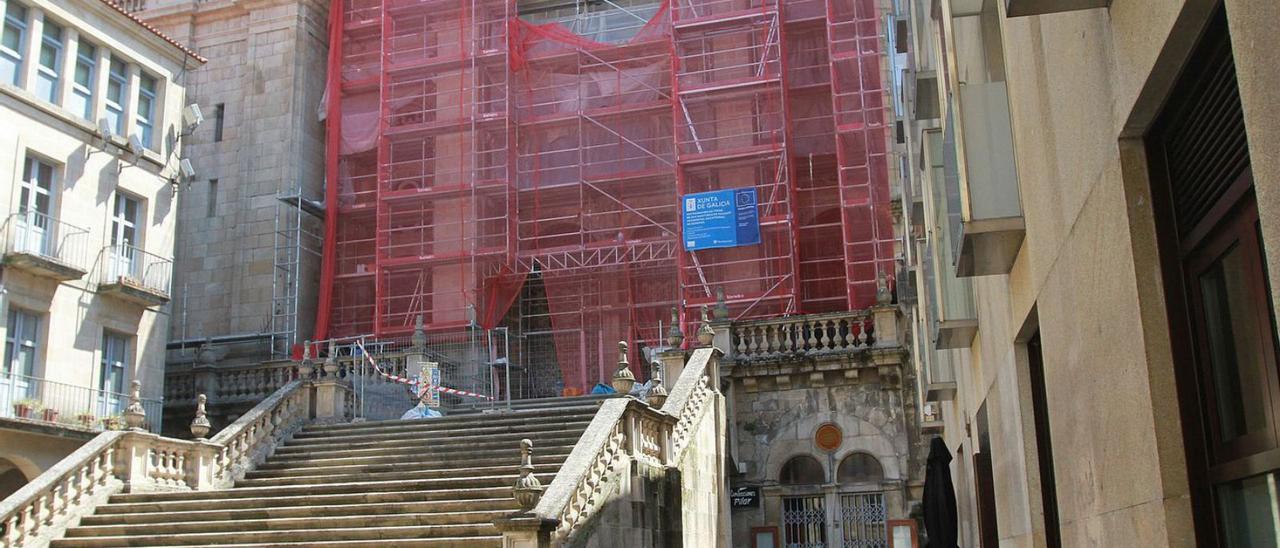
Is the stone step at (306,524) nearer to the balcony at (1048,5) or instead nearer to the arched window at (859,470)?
the arched window at (859,470)

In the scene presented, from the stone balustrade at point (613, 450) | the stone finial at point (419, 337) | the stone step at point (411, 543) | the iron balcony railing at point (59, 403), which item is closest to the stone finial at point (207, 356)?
the iron balcony railing at point (59, 403)

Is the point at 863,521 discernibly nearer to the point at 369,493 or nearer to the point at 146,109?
the point at 369,493

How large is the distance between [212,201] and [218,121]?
2223mm

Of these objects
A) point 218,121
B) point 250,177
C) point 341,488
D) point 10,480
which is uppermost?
point 218,121

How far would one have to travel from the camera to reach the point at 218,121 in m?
32.0

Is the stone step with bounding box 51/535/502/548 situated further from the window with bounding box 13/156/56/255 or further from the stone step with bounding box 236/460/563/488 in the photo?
the window with bounding box 13/156/56/255

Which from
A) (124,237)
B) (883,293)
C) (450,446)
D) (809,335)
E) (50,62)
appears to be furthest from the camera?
(124,237)

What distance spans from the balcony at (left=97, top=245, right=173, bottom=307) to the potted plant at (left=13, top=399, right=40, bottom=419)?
311 cm

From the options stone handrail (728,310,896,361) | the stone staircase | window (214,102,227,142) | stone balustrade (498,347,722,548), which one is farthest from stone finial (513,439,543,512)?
window (214,102,227,142)

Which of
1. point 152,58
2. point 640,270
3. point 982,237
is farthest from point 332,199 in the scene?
point 982,237

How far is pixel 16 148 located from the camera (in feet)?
73.3

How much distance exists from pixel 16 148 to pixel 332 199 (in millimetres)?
8757

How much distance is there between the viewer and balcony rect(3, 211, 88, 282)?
2181cm

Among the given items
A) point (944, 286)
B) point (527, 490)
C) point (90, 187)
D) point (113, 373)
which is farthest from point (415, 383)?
point (944, 286)
